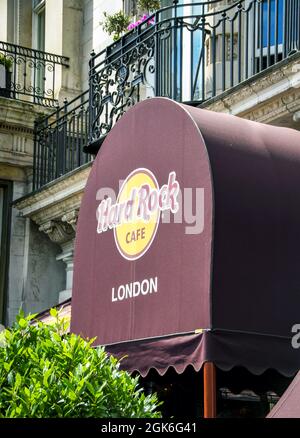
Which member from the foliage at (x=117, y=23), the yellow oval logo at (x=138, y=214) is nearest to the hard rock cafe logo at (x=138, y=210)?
the yellow oval logo at (x=138, y=214)

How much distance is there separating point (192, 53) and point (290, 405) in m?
4.90

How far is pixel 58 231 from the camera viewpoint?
519 inches

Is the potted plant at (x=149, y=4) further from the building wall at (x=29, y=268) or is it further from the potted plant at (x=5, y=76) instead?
the building wall at (x=29, y=268)

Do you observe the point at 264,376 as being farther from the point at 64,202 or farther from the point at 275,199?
the point at 64,202

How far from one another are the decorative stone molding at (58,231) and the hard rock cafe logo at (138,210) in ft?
14.8

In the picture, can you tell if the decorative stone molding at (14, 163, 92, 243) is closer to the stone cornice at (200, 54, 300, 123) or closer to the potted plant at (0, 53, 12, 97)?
the potted plant at (0, 53, 12, 97)

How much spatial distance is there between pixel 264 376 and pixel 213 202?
5.90 feet

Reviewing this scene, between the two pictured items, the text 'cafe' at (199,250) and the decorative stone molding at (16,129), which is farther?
the decorative stone molding at (16,129)

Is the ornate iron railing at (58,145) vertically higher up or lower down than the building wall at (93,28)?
lower down

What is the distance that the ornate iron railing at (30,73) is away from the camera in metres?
13.8

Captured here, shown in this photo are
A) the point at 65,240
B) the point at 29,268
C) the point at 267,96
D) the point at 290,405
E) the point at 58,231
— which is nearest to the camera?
the point at 290,405

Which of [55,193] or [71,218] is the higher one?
[55,193]

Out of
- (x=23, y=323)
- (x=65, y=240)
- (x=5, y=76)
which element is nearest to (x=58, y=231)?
(x=65, y=240)

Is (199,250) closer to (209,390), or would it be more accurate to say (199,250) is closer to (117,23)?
(209,390)
